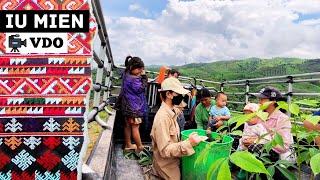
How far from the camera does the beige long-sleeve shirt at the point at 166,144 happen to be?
318 cm

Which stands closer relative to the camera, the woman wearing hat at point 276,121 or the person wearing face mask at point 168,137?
the person wearing face mask at point 168,137

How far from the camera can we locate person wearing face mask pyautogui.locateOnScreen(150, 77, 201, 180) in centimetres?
316

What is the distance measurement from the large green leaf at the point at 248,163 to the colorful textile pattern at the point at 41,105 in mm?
947

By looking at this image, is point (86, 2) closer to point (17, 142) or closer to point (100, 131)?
point (17, 142)

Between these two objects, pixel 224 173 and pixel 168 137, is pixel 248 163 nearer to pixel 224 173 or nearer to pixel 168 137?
pixel 224 173

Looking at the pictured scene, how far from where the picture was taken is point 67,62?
1832 mm

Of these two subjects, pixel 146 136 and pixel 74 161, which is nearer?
pixel 74 161

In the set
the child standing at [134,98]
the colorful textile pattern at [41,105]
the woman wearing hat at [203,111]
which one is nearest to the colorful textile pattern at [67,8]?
the colorful textile pattern at [41,105]

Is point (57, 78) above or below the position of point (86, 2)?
below

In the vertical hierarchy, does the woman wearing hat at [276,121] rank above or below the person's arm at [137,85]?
below

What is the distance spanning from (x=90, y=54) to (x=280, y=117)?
2436 mm

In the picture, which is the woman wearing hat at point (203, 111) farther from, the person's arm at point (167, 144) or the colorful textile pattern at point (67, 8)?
the colorful textile pattern at point (67, 8)

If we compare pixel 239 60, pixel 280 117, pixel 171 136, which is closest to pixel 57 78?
pixel 171 136

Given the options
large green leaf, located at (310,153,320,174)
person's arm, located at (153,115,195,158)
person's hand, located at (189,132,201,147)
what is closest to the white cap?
person's arm, located at (153,115,195,158)
